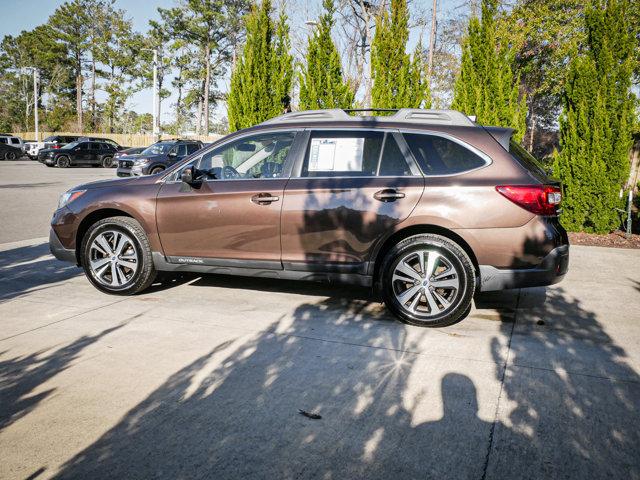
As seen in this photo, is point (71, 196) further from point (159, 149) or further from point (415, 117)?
point (159, 149)

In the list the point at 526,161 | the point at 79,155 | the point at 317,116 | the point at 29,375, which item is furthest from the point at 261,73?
the point at 79,155

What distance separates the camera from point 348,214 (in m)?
4.49

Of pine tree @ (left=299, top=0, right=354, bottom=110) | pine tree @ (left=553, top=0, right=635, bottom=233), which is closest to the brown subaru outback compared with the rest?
pine tree @ (left=553, top=0, right=635, bottom=233)

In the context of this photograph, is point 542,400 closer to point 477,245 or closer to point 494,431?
point 494,431

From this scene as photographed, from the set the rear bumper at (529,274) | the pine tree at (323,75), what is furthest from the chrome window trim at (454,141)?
the pine tree at (323,75)

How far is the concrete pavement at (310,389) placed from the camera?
2.41 meters

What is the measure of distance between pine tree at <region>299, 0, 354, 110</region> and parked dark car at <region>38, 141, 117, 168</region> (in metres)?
20.5

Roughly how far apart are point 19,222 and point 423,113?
8483mm

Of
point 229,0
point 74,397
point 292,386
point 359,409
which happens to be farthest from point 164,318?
point 229,0

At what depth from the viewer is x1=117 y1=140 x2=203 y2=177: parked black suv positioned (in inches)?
869

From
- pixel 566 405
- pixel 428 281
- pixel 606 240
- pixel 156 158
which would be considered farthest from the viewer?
pixel 156 158

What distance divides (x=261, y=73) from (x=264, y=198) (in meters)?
8.75

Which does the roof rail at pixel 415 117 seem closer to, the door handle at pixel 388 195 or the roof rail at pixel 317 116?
the roof rail at pixel 317 116

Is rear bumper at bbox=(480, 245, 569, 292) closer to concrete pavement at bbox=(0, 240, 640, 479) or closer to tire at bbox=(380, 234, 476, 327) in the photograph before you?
tire at bbox=(380, 234, 476, 327)
